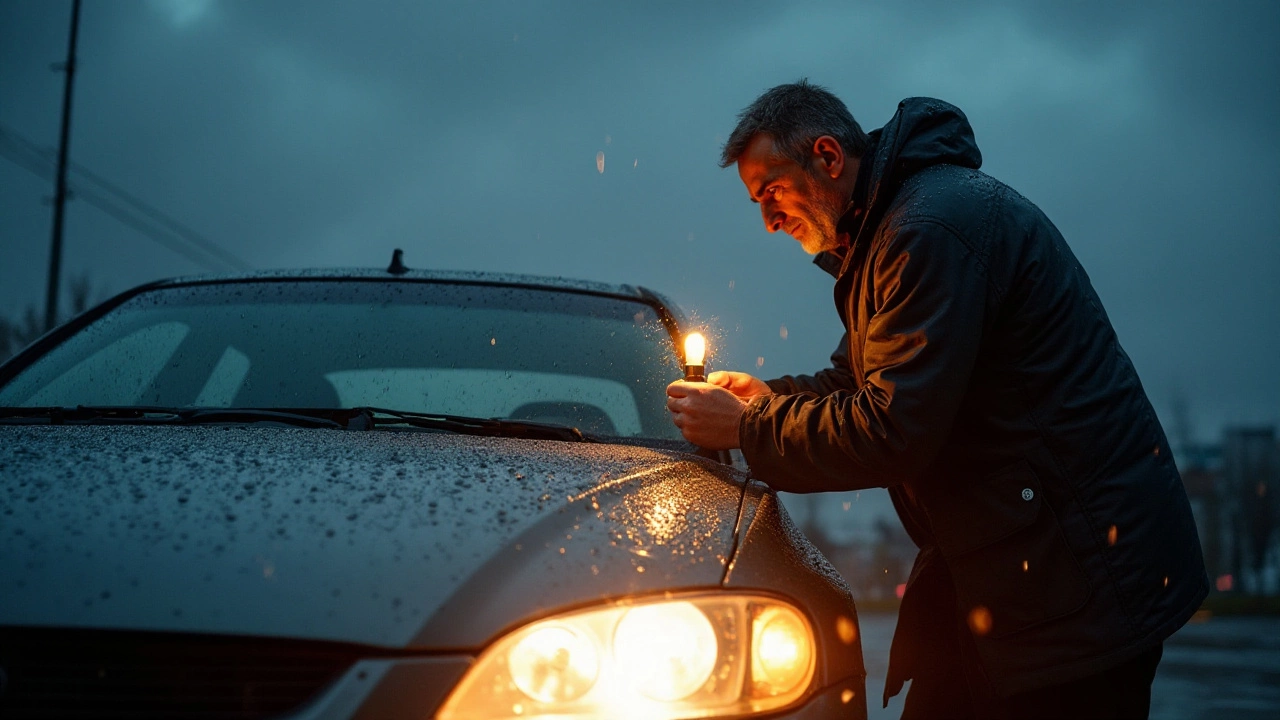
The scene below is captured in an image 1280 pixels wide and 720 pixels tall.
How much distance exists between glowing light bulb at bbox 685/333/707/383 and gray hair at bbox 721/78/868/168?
49cm

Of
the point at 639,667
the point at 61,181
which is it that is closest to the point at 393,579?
the point at 639,667

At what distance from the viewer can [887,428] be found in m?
1.90

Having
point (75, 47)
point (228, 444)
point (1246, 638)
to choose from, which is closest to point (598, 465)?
point (228, 444)

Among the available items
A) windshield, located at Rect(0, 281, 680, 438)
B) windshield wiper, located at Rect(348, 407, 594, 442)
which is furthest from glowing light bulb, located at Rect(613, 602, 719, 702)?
windshield, located at Rect(0, 281, 680, 438)

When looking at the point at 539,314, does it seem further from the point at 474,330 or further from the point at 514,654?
the point at 514,654

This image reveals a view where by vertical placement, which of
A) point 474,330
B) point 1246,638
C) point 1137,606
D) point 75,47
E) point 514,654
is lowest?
point 514,654

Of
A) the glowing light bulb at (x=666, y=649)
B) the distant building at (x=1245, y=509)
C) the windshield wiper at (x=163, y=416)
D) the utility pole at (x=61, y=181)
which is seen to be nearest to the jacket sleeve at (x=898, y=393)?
the glowing light bulb at (x=666, y=649)

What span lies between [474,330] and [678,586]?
1.44 meters

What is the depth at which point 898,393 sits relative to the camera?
6.20 ft

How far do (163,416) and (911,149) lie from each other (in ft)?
5.38

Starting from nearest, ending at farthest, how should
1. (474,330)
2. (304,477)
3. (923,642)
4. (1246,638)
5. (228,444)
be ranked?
(304,477)
(228,444)
(923,642)
(474,330)
(1246,638)

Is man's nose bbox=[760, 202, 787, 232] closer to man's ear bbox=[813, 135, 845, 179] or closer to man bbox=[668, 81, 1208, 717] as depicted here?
man's ear bbox=[813, 135, 845, 179]

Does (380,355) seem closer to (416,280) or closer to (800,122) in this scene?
(416,280)

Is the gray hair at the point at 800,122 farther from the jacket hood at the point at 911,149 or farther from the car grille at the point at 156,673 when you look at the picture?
the car grille at the point at 156,673
